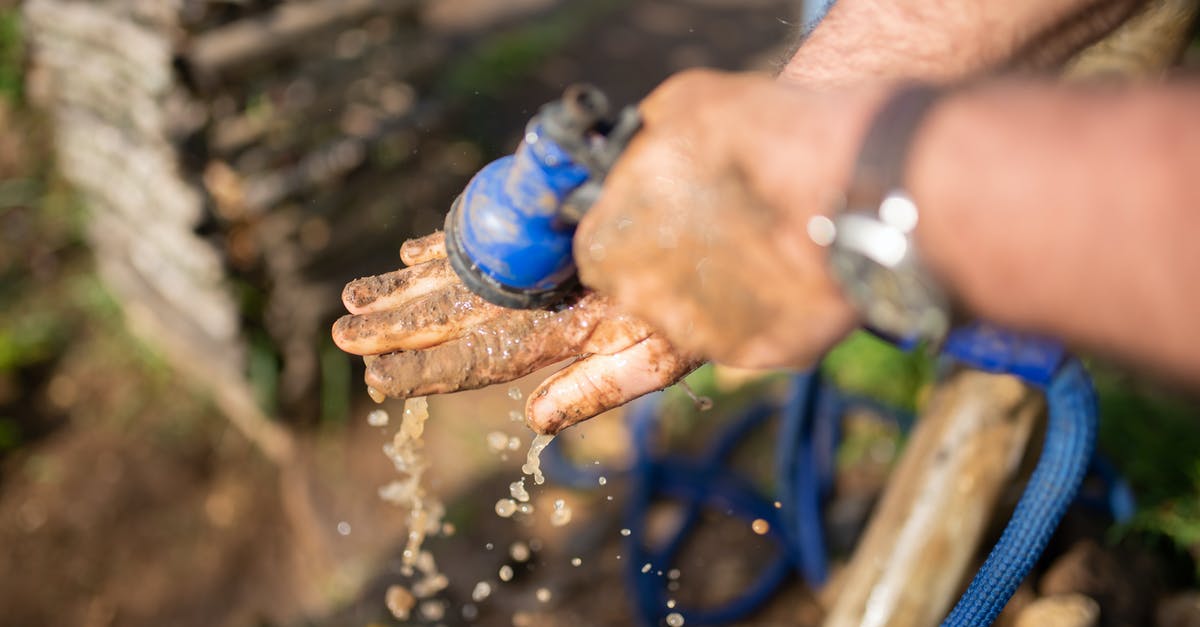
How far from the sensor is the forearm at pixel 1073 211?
962mm

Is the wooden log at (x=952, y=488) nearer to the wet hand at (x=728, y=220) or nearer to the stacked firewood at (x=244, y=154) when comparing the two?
the wet hand at (x=728, y=220)

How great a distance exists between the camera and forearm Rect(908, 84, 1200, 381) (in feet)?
3.16

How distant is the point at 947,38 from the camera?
67.2 inches

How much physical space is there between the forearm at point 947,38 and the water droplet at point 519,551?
90.9 inches

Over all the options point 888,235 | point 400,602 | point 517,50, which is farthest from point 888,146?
point 517,50

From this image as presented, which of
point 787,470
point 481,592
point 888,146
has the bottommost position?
point 481,592

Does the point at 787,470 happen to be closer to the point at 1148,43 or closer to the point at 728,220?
the point at 1148,43

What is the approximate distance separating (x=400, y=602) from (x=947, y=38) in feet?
8.70

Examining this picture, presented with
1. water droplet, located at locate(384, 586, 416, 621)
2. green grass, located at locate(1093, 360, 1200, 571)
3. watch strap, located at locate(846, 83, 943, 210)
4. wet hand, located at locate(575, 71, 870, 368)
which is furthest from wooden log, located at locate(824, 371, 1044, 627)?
water droplet, located at locate(384, 586, 416, 621)

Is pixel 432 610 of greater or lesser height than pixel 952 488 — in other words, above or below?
below

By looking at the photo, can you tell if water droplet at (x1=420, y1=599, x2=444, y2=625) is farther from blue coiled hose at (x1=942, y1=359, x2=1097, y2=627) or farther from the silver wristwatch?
the silver wristwatch

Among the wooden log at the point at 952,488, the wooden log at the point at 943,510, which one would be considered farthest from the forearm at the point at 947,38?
the wooden log at the point at 943,510

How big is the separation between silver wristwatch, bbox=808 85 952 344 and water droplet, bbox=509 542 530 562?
8.31 ft

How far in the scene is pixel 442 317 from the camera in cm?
172
